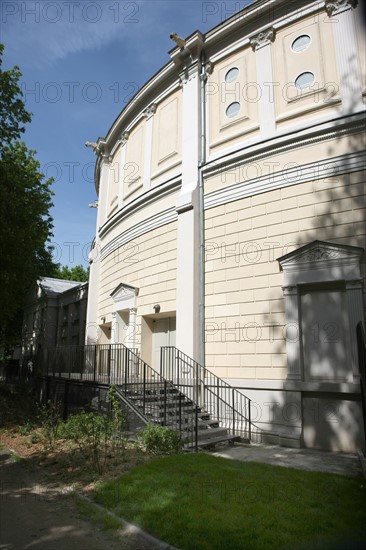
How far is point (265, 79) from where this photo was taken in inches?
443

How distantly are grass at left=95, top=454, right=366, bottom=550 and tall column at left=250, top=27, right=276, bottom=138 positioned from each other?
8488mm

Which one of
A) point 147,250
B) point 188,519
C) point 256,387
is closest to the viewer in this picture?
point 188,519

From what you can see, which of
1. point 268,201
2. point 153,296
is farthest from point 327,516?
point 153,296

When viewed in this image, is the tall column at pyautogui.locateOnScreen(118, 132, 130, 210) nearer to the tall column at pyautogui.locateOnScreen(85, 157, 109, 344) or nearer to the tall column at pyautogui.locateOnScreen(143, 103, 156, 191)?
the tall column at pyautogui.locateOnScreen(143, 103, 156, 191)

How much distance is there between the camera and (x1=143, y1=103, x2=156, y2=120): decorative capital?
14992mm

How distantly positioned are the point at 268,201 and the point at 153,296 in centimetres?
491

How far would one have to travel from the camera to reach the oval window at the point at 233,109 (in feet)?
38.8

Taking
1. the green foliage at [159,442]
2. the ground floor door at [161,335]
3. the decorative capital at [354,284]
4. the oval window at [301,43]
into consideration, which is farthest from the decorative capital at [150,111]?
the green foliage at [159,442]

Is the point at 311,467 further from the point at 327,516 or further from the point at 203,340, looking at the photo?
the point at 203,340

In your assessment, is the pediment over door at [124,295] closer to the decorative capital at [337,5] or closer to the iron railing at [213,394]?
the iron railing at [213,394]

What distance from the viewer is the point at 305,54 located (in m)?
10.7

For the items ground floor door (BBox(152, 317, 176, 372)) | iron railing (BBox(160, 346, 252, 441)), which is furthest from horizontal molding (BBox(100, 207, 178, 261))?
iron railing (BBox(160, 346, 252, 441))

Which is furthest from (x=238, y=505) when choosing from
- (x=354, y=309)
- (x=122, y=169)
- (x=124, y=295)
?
(x=122, y=169)

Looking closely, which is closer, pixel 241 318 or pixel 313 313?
pixel 313 313
